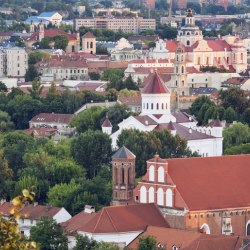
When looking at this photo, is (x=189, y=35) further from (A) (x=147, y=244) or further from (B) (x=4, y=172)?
(A) (x=147, y=244)

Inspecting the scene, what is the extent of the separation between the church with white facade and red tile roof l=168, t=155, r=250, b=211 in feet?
38.9

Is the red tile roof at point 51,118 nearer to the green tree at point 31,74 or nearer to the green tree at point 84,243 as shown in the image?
the green tree at point 31,74

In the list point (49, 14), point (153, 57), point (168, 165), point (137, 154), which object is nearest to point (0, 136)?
point (137, 154)

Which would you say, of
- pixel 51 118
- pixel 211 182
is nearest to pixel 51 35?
pixel 51 118

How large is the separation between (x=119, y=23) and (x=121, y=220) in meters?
101

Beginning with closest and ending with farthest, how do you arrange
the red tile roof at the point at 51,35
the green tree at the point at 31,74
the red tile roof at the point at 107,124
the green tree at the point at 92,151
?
1. the green tree at the point at 92,151
2. the red tile roof at the point at 107,124
3. the green tree at the point at 31,74
4. the red tile roof at the point at 51,35


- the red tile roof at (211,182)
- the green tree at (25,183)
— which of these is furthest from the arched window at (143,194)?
the green tree at (25,183)

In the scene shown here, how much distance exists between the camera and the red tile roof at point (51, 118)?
196ft

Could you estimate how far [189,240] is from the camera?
98.1 ft

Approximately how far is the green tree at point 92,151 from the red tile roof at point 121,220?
10.2 meters

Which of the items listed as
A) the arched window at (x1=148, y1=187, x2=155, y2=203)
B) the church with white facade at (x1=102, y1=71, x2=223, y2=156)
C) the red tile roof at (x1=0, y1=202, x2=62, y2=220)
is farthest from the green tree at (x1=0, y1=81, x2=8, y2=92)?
the arched window at (x1=148, y1=187, x2=155, y2=203)

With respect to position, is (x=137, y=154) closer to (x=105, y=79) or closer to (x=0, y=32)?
(x=105, y=79)

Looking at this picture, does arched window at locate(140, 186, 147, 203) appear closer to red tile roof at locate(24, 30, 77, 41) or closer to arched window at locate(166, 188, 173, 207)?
arched window at locate(166, 188, 173, 207)

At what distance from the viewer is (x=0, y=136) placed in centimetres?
5109
